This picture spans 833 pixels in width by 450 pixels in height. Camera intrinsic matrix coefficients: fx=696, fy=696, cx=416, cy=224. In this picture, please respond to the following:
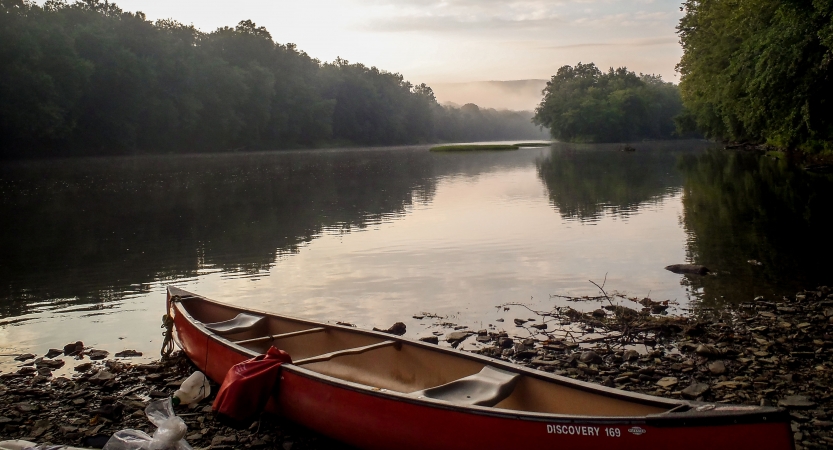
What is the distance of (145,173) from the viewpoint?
52.1 meters

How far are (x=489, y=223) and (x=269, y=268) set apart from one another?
8.79 metres

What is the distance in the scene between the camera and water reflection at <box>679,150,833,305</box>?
1278cm

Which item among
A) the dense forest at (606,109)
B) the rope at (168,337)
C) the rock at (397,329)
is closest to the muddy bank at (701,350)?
the rock at (397,329)

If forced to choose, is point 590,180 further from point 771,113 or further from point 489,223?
point 489,223

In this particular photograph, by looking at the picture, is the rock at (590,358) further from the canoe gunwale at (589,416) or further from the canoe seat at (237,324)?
the canoe seat at (237,324)

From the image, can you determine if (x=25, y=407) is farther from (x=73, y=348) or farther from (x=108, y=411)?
(x=73, y=348)

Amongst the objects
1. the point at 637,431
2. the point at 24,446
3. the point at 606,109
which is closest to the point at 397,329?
the point at 24,446

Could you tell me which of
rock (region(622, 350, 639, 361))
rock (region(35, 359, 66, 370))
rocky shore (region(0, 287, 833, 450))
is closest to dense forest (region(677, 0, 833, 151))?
rocky shore (region(0, 287, 833, 450))

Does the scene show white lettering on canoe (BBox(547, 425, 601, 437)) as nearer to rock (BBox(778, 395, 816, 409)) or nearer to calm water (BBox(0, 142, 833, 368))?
rock (BBox(778, 395, 816, 409))

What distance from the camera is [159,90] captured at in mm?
92562

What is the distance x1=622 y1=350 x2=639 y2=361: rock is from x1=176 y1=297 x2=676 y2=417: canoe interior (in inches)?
106

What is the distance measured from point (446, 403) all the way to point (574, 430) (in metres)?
1.09

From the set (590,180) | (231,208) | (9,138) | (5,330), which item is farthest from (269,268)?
(9,138)

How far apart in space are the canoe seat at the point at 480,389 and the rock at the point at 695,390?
223 centimetres
